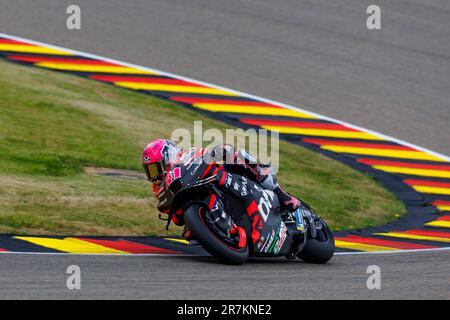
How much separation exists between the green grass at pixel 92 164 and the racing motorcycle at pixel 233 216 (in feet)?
6.68

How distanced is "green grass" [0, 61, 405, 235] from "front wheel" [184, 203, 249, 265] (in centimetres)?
216

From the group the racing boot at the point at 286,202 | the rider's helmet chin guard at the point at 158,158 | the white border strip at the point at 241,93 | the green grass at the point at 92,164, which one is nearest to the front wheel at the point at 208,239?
the rider's helmet chin guard at the point at 158,158

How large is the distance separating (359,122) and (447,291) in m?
9.15

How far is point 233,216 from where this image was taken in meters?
8.75

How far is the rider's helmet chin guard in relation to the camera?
8625 mm

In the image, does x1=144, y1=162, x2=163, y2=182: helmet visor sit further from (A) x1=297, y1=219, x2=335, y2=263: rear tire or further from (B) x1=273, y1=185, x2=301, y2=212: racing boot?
(A) x1=297, y1=219, x2=335, y2=263: rear tire

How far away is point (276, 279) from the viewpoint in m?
8.12

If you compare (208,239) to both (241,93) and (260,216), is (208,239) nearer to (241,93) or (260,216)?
(260,216)

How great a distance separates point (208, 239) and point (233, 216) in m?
0.57

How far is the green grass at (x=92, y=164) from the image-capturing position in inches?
420

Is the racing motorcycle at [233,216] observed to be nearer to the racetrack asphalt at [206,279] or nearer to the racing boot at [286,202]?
the racing boot at [286,202]
